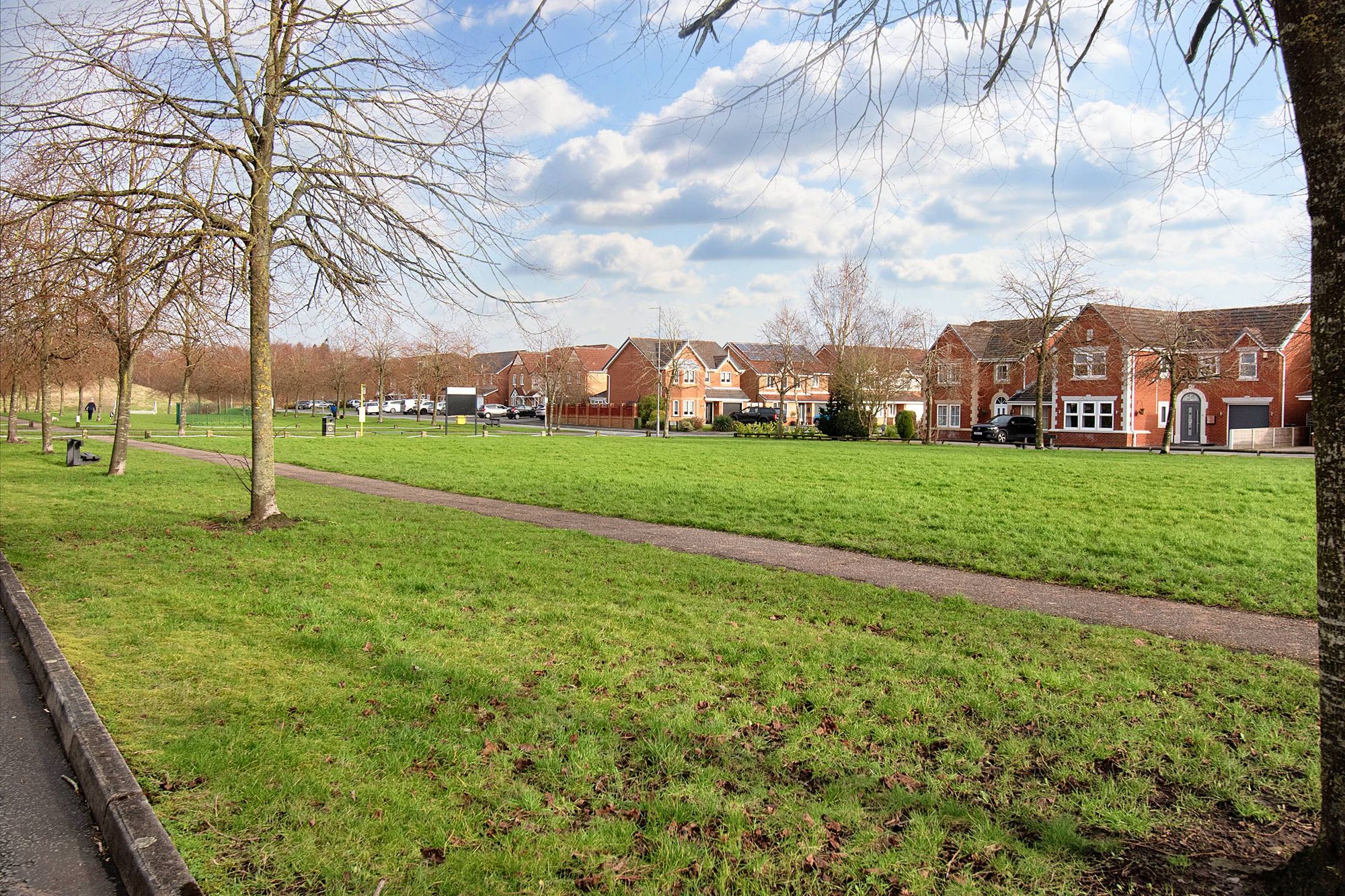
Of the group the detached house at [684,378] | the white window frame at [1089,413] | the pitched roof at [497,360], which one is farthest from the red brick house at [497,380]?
the white window frame at [1089,413]

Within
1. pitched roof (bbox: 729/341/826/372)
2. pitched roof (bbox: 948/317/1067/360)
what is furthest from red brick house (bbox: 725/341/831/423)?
pitched roof (bbox: 948/317/1067/360)

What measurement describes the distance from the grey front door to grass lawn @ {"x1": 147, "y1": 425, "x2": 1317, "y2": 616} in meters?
23.0

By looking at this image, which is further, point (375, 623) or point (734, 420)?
point (734, 420)

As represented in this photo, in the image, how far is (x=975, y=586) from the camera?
9.57 m

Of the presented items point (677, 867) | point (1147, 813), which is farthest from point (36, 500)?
point (1147, 813)

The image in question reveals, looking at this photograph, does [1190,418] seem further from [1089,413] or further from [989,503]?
[989,503]

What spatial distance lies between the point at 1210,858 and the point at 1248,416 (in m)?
57.3

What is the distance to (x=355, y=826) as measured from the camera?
3797 millimetres

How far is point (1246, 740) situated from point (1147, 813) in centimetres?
143

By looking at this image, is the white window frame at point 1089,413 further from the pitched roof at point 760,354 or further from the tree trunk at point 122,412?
the tree trunk at point 122,412

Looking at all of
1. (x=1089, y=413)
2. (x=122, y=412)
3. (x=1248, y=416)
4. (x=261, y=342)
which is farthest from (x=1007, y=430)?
(x=261, y=342)

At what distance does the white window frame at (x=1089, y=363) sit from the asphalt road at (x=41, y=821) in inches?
1948

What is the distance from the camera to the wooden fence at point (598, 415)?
74062 millimetres

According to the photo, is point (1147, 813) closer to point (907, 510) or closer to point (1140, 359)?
point (907, 510)
